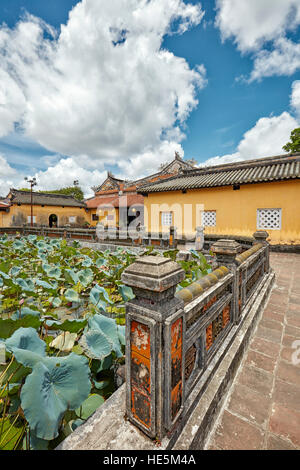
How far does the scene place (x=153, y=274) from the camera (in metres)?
0.97

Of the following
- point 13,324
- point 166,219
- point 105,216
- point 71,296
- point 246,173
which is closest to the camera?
point 13,324

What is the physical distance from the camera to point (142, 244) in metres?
9.05

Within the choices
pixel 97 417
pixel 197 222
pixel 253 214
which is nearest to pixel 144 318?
pixel 97 417


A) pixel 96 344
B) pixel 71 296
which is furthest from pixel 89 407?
pixel 71 296

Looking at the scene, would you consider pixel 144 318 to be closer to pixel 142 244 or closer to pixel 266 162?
pixel 142 244

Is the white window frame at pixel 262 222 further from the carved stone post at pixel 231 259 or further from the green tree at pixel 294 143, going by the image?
the green tree at pixel 294 143

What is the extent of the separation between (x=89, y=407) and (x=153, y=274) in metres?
1.01

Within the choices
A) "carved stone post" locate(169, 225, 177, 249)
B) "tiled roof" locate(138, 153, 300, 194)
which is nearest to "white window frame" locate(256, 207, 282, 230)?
"tiled roof" locate(138, 153, 300, 194)

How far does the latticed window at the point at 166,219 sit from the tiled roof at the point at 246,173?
152cm

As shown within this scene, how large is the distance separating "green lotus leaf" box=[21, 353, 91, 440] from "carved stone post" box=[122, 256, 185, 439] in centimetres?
26

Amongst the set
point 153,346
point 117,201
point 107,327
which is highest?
point 117,201

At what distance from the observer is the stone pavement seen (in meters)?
1.31
